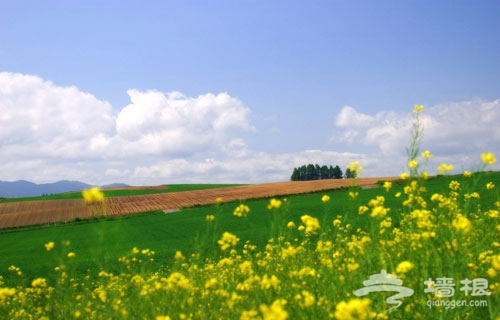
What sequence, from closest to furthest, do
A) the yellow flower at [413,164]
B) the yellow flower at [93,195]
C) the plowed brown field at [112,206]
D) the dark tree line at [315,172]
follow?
the yellow flower at [93,195] < the yellow flower at [413,164] < the plowed brown field at [112,206] < the dark tree line at [315,172]

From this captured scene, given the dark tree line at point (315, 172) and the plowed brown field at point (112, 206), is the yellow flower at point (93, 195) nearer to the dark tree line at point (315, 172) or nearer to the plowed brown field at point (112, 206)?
the plowed brown field at point (112, 206)

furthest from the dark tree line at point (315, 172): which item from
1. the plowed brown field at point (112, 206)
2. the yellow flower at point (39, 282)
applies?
the yellow flower at point (39, 282)

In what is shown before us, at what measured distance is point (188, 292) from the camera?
4.59m

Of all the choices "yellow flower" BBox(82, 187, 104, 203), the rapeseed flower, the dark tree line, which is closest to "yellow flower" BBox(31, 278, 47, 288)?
"yellow flower" BBox(82, 187, 104, 203)

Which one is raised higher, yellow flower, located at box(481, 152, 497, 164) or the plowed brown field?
yellow flower, located at box(481, 152, 497, 164)

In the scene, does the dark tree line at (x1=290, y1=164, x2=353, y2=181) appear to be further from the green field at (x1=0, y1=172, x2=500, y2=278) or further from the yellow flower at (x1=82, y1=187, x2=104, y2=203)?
the yellow flower at (x1=82, y1=187, x2=104, y2=203)

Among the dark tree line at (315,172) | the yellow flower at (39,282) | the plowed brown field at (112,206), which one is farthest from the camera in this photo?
the dark tree line at (315,172)

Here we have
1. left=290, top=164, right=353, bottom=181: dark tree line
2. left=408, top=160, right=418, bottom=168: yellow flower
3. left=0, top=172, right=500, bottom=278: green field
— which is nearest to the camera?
left=408, top=160, right=418, bottom=168: yellow flower

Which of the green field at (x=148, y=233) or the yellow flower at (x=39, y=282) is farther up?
the yellow flower at (x=39, y=282)

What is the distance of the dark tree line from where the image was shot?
91.4 meters

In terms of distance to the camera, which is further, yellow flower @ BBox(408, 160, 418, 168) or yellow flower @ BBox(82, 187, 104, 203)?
yellow flower @ BBox(408, 160, 418, 168)

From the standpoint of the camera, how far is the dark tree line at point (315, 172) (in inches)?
3597

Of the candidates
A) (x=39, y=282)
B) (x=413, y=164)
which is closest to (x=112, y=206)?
(x=39, y=282)

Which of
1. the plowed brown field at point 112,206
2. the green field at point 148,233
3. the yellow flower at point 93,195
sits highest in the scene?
the yellow flower at point 93,195
